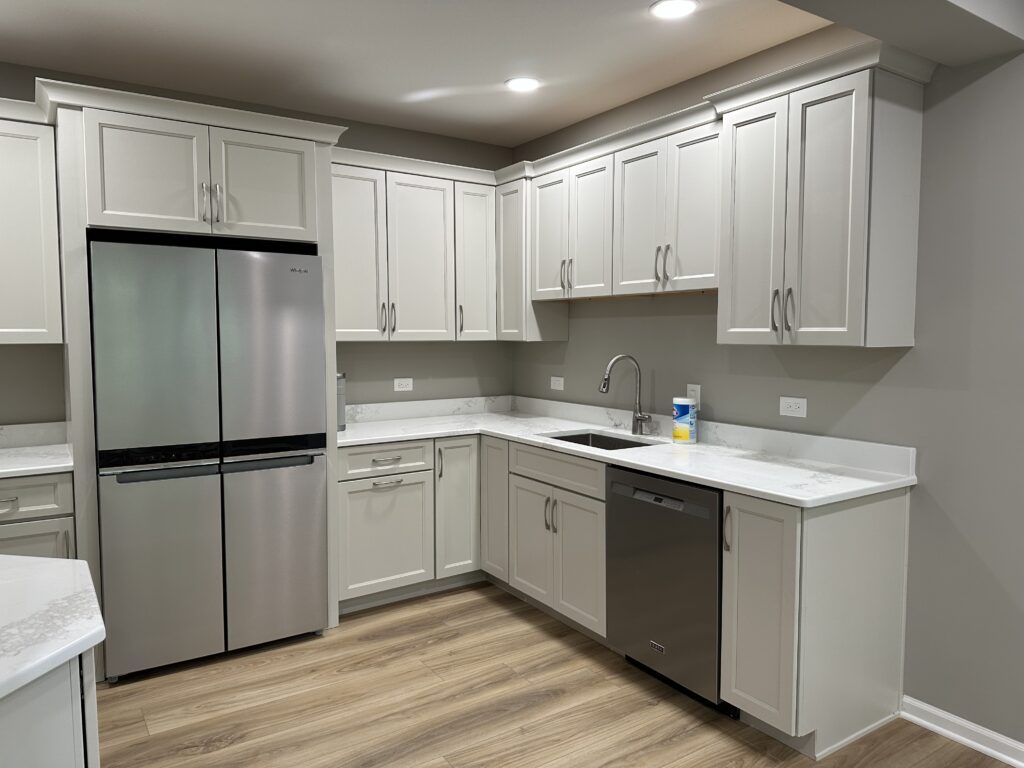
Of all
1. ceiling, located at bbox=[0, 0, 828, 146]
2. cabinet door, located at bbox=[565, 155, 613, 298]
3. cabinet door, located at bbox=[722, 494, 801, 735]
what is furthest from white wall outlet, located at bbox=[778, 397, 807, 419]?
ceiling, located at bbox=[0, 0, 828, 146]

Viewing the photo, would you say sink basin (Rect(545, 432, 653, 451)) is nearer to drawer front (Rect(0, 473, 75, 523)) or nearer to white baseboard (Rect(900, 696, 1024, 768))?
white baseboard (Rect(900, 696, 1024, 768))

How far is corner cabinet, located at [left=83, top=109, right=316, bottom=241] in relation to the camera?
278cm

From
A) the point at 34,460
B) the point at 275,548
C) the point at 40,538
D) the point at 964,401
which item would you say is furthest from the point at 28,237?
the point at 964,401

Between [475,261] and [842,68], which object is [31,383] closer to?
[475,261]

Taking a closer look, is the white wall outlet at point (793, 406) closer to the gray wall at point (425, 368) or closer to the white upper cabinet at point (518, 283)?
the white upper cabinet at point (518, 283)

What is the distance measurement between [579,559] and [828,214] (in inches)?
69.0

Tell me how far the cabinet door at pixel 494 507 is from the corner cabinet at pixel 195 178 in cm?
142

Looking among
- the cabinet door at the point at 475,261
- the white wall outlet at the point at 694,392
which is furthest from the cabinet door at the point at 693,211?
the cabinet door at the point at 475,261

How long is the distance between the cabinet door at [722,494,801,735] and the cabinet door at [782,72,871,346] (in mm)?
673

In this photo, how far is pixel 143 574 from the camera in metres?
2.87

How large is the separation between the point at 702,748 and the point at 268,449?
2.11 meters

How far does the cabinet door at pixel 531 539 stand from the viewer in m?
3.35

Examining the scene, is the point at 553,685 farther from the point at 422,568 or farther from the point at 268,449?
the point at 268,449

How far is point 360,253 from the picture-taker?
3.74 m
